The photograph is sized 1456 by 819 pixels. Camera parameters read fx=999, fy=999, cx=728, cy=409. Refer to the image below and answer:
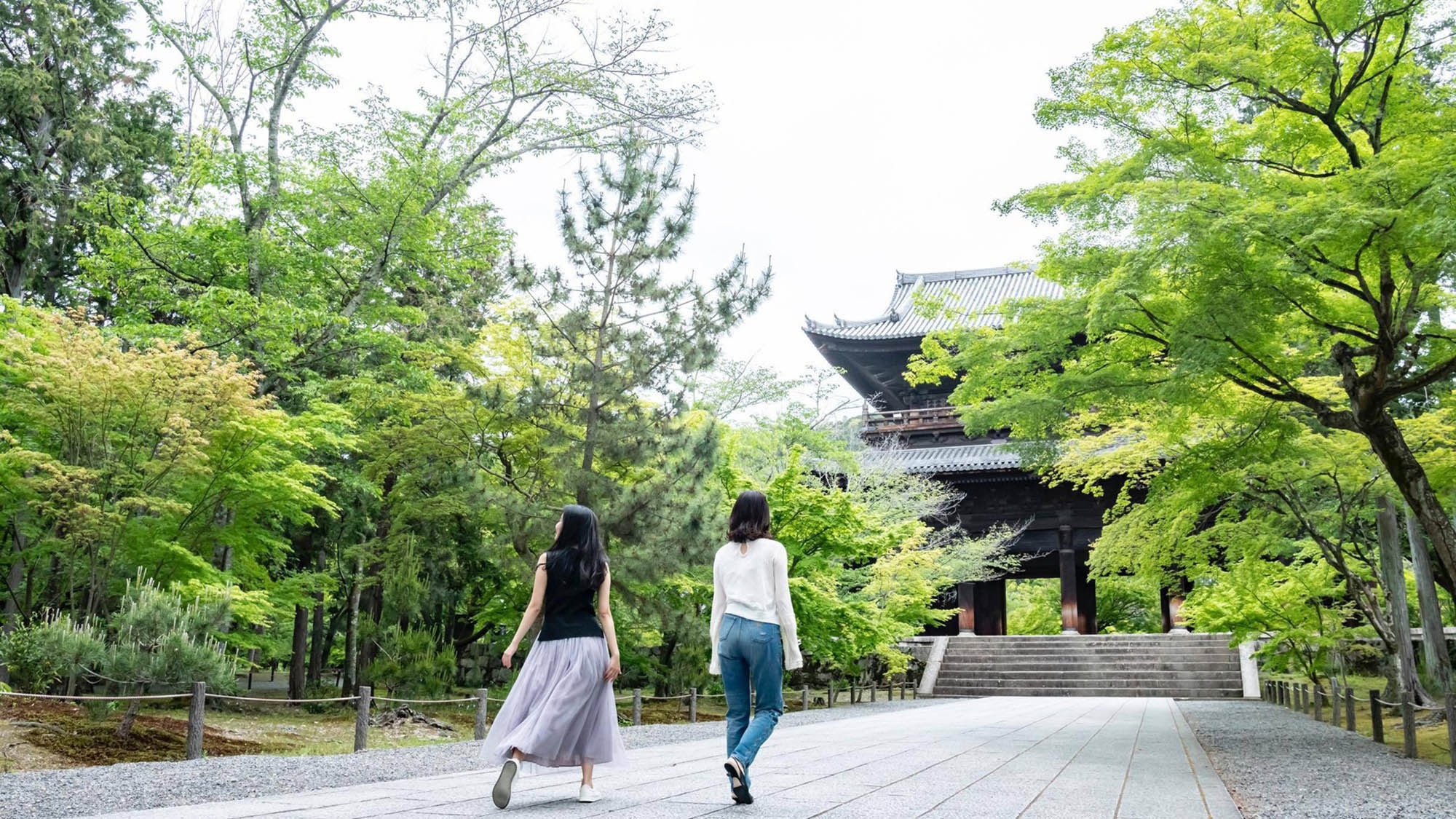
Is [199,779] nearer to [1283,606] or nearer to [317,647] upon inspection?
[1283,606]

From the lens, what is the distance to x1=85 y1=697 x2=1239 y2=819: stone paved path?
14.5ft

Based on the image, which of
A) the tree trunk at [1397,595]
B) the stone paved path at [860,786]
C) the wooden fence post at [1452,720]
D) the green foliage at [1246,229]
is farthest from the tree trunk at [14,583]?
the tree trunk at [1397,595]

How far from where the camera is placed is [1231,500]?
13164 millimetres

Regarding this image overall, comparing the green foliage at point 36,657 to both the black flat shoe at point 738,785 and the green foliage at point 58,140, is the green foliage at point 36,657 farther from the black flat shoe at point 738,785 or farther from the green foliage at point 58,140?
the green foliage at point 58,140

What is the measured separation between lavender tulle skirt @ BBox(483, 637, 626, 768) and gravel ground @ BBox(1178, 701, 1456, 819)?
124 inches

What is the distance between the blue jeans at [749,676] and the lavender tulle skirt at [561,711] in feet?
1.83

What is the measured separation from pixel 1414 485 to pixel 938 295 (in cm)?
2278

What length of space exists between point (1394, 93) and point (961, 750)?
644 centimetres

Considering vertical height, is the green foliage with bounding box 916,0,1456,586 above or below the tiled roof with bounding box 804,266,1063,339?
below

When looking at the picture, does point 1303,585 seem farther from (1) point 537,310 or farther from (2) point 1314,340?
(1) point 537,310

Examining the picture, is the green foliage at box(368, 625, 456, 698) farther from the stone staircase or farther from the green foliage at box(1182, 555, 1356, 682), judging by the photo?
the stone staircase

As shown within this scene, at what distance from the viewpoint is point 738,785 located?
14.6ft

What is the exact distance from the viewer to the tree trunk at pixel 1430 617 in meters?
11.0

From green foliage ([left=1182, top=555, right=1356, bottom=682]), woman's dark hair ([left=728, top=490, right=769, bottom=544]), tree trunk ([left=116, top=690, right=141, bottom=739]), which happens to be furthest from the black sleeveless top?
green foliage ([left=1182, top=555, right=1356, bottom=682])
